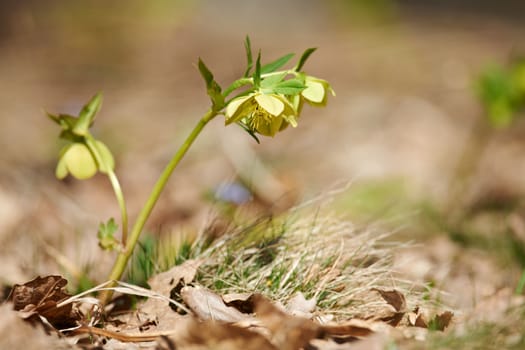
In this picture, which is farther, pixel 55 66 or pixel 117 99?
pixel 55 66

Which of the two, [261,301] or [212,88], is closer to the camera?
[261,301]

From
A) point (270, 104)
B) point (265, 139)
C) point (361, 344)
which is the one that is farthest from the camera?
point (265, 139)

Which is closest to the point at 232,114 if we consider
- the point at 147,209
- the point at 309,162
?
the point at 147,209

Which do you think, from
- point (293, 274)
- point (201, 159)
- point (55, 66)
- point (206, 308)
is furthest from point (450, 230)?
point (55, 66)

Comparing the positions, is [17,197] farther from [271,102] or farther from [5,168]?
[271,102]

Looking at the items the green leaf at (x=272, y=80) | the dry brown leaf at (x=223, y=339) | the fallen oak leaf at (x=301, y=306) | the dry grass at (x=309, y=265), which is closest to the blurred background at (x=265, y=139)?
the dry grass at (x=309, y=265)

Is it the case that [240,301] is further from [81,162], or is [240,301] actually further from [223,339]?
[81,162]
